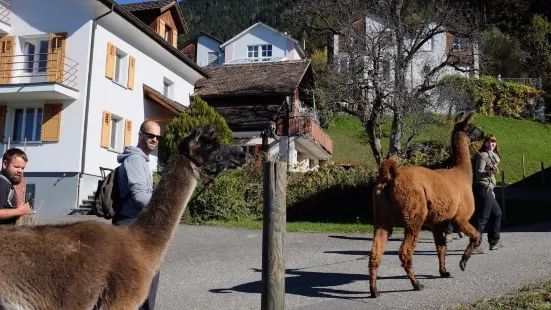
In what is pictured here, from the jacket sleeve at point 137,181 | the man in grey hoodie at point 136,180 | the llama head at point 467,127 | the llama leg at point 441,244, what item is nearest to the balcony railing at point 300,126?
the llama head at point 467,127

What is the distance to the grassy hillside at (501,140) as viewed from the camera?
32375mm

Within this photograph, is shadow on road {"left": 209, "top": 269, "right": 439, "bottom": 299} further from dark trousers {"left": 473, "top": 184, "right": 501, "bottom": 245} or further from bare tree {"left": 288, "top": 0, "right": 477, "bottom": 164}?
bare tree {"left": 288, "top": 0, "right": 477, "bottom": 164}

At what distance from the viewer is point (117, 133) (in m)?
25.4

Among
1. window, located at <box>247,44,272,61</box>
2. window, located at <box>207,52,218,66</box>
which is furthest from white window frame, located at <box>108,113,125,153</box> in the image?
window, located at <box>207,52,218,66</box>

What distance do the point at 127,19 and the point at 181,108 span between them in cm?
595

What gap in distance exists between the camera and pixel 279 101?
3353 cm

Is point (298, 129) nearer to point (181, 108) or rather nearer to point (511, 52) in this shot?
point (181, 108)

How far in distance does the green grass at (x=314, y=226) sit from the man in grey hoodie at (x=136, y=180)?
11.2 meters

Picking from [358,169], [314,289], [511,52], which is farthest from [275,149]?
[511,52]

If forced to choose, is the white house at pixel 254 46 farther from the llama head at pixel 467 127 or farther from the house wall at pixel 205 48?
the llama head at pixel 467 127

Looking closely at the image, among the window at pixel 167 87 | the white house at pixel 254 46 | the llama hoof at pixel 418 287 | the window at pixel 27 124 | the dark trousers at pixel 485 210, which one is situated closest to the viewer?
the llama hoof at pixel 418 287

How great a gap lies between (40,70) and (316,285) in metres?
19.6

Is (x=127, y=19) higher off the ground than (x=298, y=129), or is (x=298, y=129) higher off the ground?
(x=127, y=19)

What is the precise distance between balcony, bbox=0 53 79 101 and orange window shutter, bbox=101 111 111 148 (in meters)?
1.60
